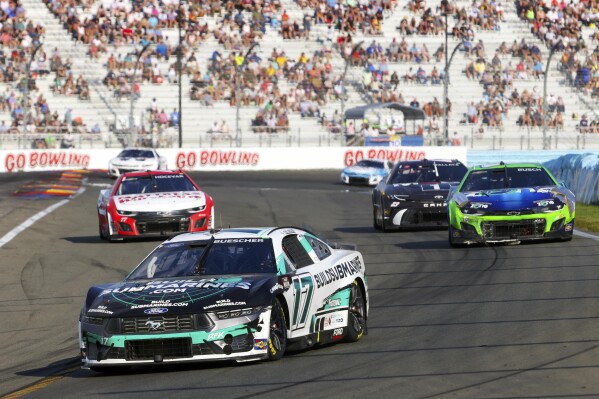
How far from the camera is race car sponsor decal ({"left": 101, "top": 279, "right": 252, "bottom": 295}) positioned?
9250mm

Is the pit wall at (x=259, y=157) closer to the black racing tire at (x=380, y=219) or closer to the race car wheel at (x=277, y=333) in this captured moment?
the black racing tire at (x=380, y=219)

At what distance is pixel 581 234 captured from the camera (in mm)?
20703

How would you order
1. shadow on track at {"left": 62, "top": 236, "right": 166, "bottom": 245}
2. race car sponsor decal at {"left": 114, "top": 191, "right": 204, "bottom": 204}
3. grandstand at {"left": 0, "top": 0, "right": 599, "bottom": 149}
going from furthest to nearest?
grandstand at {"left": 0, "top": 0, "right": 599, "bottom": 149} → shadow on track at {"left": 62, "top": 236, "right": 166, "bottom": 245} → race car sponsor decal at {"left": 114, "top": 191, "right": 204, "bottom": 204}

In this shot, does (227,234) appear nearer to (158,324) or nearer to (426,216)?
(158,324)

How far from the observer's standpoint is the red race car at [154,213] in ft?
70.0

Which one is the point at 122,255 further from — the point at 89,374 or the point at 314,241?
the point at 89,374

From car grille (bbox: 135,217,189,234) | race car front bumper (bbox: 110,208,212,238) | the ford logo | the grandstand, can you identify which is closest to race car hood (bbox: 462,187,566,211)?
race car front bumper (bbox: 110,208,212,238)

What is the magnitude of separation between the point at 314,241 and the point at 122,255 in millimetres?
9249

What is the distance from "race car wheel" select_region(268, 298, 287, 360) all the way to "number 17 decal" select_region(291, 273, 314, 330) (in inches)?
8.8

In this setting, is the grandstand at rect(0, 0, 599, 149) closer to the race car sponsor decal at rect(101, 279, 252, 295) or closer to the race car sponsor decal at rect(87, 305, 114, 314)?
the race car sponsor decal at rect(101, 279, 252, 295)

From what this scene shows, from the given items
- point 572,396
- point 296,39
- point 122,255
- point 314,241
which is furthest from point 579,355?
point 296,39

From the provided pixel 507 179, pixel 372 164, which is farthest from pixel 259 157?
pixel 507 179

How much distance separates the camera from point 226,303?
8984 millimetres

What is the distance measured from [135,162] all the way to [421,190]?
24.8m
